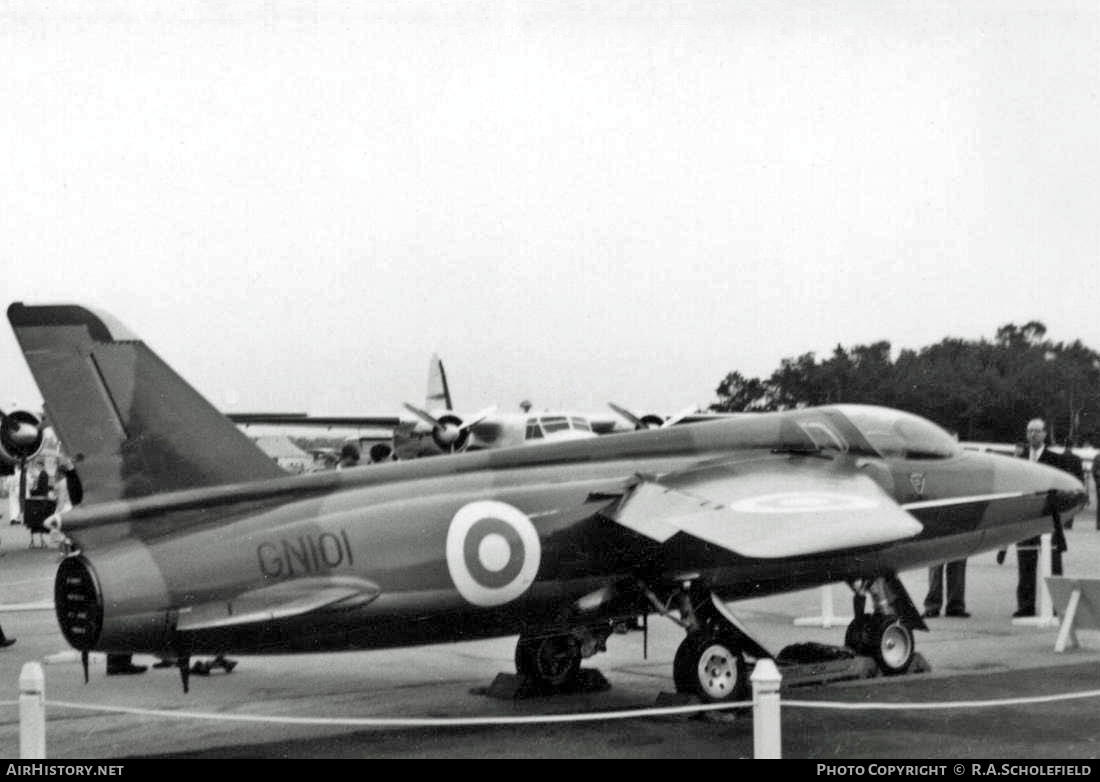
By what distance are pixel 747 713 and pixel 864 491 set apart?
6.37 ft

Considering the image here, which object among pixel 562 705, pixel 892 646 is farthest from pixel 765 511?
pixel 892 646

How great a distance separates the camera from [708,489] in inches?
405

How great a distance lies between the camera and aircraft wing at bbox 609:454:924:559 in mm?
9523

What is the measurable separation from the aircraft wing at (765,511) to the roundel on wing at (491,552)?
0.73 m

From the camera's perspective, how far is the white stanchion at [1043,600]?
50.6ft

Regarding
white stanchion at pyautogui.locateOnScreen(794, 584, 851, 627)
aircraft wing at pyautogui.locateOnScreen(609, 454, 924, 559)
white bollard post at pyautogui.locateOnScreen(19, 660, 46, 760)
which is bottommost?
white stanchion at pyautogui.locateOnScreen(794, 584, 851, 627)

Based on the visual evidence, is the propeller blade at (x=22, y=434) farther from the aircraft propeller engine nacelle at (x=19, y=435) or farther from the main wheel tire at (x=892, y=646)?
the main wheel tire at (x=892, y=646)

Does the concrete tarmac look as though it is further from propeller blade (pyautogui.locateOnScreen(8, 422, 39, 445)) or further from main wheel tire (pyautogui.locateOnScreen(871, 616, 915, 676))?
propeller blade (pyautogui.locateOnScreen(8, 422, 39, 445))

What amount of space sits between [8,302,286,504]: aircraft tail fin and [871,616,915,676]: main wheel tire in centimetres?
590

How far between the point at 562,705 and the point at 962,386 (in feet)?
159

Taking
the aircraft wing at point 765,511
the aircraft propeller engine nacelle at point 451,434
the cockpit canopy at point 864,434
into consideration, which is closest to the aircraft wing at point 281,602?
the aircraft wing at point 765,511

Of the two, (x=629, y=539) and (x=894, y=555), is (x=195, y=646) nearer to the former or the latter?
(x=629, y=539)

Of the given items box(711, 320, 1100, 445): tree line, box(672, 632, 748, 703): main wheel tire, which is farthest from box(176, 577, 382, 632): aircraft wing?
box(711, 320, 1100, 445): tree line
